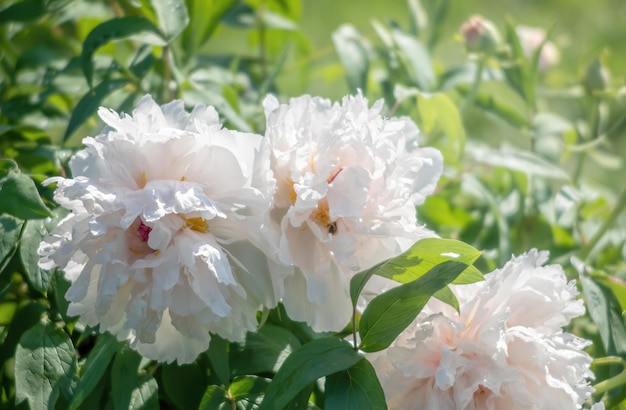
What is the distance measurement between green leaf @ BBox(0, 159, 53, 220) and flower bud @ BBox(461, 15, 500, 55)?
0.52 m

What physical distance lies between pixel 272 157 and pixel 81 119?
250 millimetres

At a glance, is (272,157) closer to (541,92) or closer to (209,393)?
(209,393)

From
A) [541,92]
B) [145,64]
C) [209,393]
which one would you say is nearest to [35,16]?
[145,64]

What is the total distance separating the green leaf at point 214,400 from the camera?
0.53 m

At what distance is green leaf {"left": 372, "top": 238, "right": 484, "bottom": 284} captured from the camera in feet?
1.67

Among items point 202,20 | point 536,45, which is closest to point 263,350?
point 202,20

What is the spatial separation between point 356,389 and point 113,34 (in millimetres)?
379

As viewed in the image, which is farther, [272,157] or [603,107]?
[603,107]

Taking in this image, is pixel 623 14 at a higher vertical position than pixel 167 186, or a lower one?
lower

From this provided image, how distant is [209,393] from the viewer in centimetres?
53

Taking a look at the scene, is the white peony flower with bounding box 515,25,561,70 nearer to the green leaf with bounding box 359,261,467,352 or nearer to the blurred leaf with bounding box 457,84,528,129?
the blurred leaf with bounding box 457,84,528,129

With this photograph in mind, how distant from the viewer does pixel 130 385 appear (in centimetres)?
55

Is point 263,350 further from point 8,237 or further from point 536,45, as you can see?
point 536,45

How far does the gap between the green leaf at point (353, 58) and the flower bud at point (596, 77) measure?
0.81 ft
